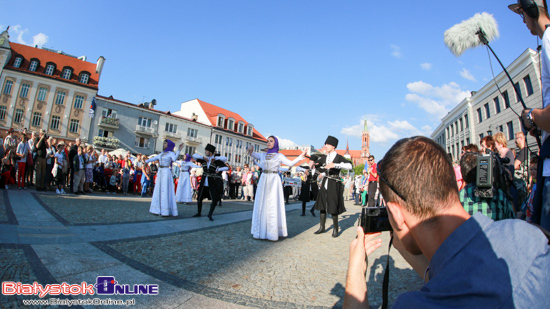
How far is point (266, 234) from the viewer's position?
244 inches

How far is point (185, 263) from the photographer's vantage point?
3869 millimetres

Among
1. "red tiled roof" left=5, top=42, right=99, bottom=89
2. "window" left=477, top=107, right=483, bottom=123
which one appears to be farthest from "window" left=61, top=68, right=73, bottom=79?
"window" left=477, top=107, right=483, bottom=123

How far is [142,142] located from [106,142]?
577cm

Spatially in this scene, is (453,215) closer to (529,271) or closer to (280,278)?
(529,271)

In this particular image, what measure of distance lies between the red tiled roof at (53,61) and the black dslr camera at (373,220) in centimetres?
4982

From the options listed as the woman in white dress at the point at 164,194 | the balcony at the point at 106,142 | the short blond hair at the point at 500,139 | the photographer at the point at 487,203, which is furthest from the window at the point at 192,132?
the photographer at the point at 487,203

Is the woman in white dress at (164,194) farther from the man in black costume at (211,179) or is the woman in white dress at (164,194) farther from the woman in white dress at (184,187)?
the woman in white dress at (184,187)

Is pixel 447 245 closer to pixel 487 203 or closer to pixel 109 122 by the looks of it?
pixel 487 203

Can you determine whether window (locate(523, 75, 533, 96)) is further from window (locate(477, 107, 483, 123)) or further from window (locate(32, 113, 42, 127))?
window (locate(32, 113, 42, 127))

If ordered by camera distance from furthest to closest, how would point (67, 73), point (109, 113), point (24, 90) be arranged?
point (109, 113) → point (67, 73) → point (24, 90)

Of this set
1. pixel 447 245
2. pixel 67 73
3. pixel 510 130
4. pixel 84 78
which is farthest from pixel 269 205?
pixel 67 73

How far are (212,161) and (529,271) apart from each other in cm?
A: 890

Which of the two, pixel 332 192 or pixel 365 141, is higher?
pixel 365 141

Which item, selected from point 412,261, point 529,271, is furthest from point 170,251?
point 529,271
